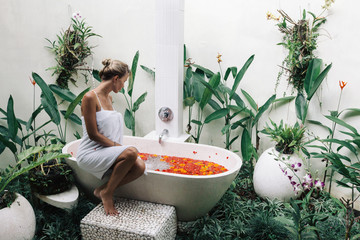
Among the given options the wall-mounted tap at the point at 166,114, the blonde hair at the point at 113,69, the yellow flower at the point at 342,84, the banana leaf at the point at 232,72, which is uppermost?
the blonde hair at the point at 113,69

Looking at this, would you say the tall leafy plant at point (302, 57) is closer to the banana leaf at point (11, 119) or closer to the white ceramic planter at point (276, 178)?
the white ceramic planter at point (276, 178)

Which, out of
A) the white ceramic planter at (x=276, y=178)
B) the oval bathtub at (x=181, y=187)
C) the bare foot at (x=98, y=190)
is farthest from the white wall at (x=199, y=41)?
the bare foot at (x=98, y=190)

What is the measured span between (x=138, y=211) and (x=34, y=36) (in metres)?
2.44

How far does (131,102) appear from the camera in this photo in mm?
3283

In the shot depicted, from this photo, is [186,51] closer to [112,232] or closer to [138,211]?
[138,211]

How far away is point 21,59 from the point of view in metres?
3.65

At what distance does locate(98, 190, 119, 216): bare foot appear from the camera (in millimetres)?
2199

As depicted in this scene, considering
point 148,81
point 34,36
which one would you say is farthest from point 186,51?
point 34,36

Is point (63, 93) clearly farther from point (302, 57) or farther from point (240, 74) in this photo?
point (302, 57)

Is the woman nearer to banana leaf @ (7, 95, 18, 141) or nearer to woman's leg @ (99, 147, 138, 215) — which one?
woman's leg @ (99, 147, 138, 215)

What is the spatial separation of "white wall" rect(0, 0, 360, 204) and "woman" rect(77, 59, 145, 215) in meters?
1.22

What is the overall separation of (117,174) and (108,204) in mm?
230

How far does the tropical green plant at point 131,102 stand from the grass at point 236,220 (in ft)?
2.99

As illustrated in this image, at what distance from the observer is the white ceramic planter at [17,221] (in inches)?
81.4
